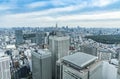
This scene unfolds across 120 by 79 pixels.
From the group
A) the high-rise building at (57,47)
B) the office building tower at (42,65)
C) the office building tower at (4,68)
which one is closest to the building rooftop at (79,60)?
the office building tower at (42,65)

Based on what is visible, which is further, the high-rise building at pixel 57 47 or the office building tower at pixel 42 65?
the high-rise building at pixel 57 47

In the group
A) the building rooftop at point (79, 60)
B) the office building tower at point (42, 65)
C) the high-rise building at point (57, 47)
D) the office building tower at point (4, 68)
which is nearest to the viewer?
the building rooftop at point (79, 60)

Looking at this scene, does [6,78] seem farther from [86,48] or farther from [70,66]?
[86,48]

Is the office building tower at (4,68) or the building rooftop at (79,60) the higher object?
the building rooftop at (79,60)

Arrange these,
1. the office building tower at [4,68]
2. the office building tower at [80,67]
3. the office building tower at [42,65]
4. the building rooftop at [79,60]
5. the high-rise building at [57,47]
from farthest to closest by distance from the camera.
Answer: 1. the high-rise building at [57,47]
2. the office building tower at [42,65]
3. the office building tower at [4,68]
4. the building rooftop at [79,60]
5. the office building tower at [80,67]

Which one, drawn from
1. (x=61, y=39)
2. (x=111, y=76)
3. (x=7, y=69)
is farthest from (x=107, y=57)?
A: (x=7, y=69)

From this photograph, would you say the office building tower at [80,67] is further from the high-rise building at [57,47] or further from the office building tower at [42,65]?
the high-rise building at [57,47]

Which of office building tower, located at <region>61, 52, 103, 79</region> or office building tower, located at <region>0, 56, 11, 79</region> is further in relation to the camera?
office building tower, located at <region>0, 56, 11, 79</region>

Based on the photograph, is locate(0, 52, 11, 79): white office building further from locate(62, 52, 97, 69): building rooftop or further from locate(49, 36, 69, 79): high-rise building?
locate(62, 52, 97, 69): building rooftop

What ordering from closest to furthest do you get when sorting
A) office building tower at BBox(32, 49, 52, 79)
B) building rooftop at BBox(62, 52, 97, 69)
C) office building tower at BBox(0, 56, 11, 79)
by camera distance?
building rooftop at BBox(62, 52, 97, 69)
office building tower at BBox(0, 56, 11, 79)
office building tower at BBox(32, 49, 52, 79)

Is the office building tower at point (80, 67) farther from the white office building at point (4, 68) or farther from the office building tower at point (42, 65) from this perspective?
the white office building at point (4, 68)

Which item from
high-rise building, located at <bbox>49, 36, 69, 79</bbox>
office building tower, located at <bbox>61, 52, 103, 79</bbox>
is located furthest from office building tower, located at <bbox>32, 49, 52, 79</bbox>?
office building tower, located at <bbox>61, 52, 103, 79</bbox>

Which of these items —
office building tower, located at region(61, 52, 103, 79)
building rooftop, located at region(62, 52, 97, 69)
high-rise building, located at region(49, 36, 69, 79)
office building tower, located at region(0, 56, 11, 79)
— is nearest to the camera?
office building tower, located at region(61, 52, 103, 79)
